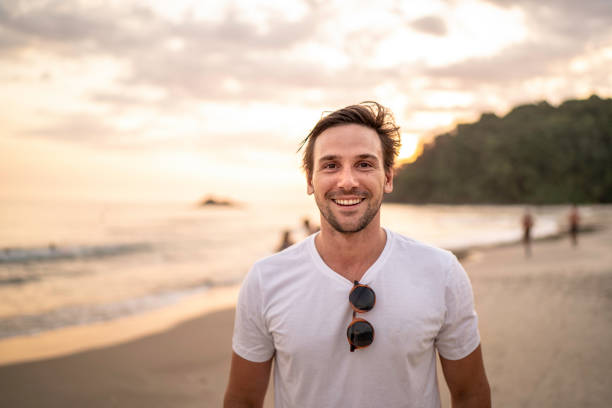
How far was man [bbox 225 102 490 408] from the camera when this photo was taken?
5.90 ft

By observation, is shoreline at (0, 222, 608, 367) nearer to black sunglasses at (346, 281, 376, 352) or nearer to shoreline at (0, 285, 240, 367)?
shoreline at (0, 285, 240, 367)

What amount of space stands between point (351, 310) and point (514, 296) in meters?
10.3

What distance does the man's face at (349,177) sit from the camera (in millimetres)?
1984

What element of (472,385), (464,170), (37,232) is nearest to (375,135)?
(472,385)

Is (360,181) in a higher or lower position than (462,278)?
higher

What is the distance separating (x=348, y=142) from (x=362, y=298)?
79cm

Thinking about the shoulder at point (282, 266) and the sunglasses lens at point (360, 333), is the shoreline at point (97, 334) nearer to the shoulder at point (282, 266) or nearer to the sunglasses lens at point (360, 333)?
the shoulder at point (282, 266)

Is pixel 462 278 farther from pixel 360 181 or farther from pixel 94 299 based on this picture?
pixel 94 299

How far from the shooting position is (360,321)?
179 cm

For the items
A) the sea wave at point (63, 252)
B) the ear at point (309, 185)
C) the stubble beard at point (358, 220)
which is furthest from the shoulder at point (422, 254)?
the sea wave at point (63, 252)

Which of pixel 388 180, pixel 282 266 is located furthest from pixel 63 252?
pixel 388 180

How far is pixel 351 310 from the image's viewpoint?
185 cm

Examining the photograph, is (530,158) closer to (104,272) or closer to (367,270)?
(104,272)

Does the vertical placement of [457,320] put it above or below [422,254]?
below
